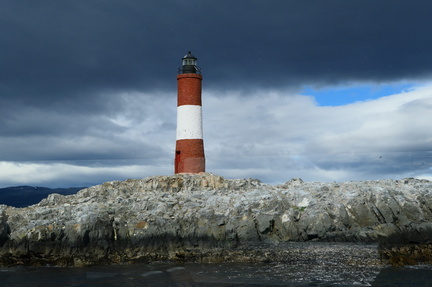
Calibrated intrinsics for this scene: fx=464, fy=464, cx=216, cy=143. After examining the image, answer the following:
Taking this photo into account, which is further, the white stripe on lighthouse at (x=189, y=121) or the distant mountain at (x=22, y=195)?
the distant mountain at (x=22, y=195)

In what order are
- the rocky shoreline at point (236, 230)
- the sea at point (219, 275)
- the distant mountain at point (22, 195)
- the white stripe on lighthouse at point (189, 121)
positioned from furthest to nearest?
1. the distant mountain at point (22, 195)
2. the white stripe on lighthouse at point (189, 121)
3. the rocky shoreline at point (236, 230)
4. the sea at point (219, 275)

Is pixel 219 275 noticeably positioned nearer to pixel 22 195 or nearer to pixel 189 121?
pixel 189 121

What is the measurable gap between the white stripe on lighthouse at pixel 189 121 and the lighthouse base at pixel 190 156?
458mm

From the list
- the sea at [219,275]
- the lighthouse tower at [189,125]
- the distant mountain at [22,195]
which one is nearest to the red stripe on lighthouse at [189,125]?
the lighthouse tower at [189,125]

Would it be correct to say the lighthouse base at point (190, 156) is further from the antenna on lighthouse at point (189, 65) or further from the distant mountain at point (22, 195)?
the distant mountain at point (22, 195)

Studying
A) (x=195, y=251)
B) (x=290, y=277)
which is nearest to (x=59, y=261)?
(x=195, y=251)

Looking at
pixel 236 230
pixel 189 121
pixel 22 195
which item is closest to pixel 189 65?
pixel 189 121

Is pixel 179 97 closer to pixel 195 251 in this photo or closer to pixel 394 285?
pixel 195 251

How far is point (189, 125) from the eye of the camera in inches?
1395

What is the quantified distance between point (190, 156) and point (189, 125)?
2369mm

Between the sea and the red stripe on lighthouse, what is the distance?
44.4 feet

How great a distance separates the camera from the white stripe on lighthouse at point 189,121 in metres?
35.4

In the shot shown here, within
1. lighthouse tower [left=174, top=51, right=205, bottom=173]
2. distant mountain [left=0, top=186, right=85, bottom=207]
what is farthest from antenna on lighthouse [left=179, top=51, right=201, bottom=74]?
distant mountain [left=0, top=186, right=85, bottom=207]

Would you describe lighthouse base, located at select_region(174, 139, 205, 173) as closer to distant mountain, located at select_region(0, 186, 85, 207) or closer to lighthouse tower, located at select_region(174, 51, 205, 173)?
lighthouse tower, located at select_region(174, 51, 205, 173)
